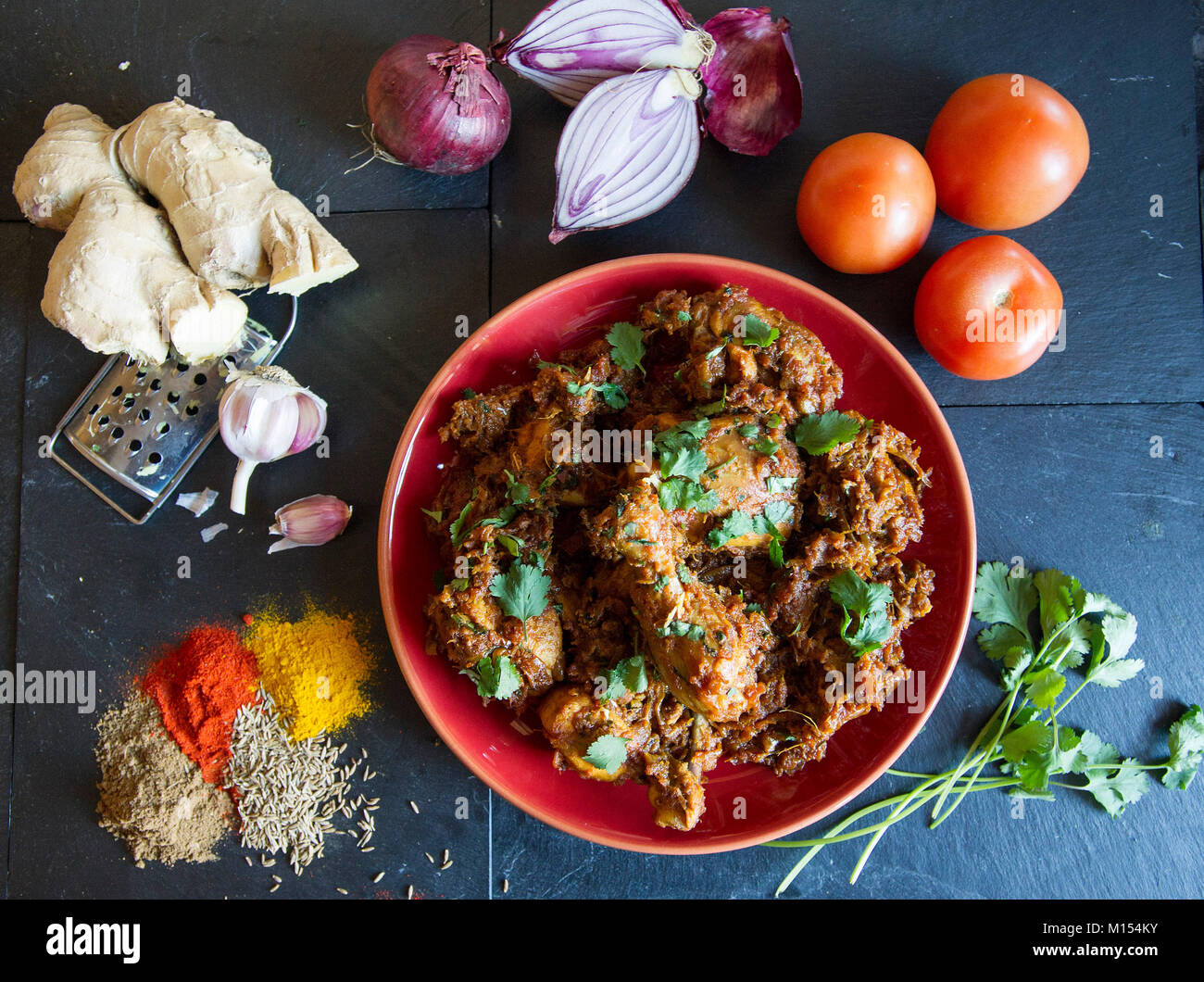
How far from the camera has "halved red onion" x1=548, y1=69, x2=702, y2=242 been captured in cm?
185

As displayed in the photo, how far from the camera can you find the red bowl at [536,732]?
176cm

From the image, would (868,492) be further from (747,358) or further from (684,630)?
(684,630)

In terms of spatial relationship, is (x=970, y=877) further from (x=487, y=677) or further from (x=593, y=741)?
(x=487, y=677)

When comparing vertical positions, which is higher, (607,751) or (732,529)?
(732,529)

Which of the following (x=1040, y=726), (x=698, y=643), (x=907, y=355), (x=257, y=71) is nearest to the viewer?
(x=698, y=643)

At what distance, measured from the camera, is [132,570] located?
210cm

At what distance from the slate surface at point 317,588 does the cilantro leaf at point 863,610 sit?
104 centimetres

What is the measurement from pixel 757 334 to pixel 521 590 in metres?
0.69

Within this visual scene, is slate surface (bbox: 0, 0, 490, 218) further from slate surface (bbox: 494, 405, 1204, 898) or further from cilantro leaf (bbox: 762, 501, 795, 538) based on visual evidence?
slate surface (bbox: 494, 405, 1204, 898)

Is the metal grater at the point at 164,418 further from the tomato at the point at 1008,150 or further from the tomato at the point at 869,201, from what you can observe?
the tomato at the point at 1008,150

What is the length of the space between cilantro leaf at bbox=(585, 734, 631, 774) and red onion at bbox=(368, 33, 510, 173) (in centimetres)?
136

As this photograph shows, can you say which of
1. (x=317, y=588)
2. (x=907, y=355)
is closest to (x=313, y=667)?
(x=317, y=588)

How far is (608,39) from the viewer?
1.86 metres

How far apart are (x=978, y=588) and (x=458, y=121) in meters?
1.64
